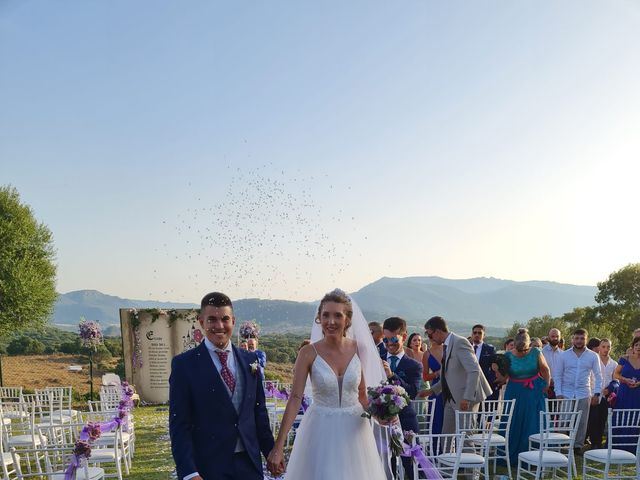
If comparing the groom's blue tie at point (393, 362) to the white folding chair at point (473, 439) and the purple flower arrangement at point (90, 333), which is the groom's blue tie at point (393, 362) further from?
the purple flower arrangement at point (90, 333)

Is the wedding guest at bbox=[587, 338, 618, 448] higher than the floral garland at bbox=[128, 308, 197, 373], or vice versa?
the floral garland at bbox=[128, 308, 197, 373]

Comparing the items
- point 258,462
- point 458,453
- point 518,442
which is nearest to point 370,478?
point 458,453

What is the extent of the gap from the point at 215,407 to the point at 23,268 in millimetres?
20487

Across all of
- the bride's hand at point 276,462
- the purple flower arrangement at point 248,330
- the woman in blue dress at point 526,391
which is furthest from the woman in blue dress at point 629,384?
the bride's hand at point 276,462

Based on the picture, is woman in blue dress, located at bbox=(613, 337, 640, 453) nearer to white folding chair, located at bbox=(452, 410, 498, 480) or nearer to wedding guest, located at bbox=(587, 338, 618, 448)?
wedding guest, located at bbox=(587, 338, 618, 448)

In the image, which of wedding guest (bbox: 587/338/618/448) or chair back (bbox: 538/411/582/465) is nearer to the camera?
chair back (bbox: 538/411/582/465)

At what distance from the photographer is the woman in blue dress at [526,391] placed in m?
8.52

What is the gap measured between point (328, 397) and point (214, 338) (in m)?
1.48

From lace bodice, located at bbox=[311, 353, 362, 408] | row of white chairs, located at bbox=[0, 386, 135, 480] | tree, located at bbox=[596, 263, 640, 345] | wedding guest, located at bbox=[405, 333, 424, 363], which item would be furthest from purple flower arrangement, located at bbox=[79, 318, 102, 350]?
tree, located at bbox=[596, 263, 640, 345]

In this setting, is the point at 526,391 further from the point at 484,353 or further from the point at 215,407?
the point at 215,407

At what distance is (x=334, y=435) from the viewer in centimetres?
446

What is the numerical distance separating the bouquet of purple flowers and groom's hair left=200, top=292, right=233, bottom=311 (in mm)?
1490

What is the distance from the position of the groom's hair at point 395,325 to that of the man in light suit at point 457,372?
0.52m

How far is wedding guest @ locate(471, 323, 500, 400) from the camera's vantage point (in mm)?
9211
